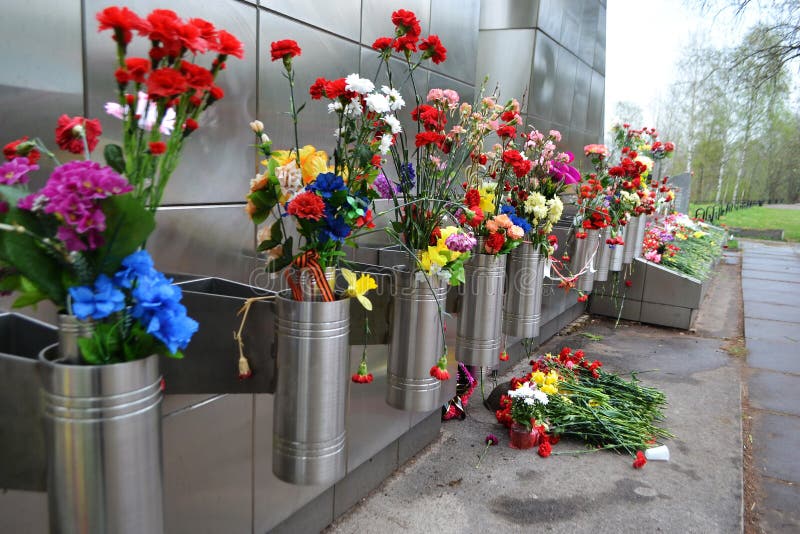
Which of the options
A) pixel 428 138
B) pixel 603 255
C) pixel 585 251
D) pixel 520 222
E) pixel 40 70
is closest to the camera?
pixel 40 70

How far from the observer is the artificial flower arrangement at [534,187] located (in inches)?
108

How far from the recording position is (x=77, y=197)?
858 mm

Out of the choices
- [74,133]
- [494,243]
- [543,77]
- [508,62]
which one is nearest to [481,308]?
[494,243]

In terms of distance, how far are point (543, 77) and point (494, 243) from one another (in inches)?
117

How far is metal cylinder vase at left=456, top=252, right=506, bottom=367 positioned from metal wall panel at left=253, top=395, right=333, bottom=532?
84 cm

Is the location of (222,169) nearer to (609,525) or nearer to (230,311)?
(230,311)

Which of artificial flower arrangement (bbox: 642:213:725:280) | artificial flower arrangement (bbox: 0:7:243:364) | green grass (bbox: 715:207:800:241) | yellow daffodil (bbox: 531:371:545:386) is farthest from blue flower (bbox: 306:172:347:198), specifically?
green grass (bbox: 715:207:800:241)

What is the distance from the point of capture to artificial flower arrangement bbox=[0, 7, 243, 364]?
0.88 meters

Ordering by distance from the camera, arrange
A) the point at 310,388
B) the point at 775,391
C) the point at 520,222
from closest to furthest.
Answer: the point at 310,388 → the point at 520,222 → the point at 775,391

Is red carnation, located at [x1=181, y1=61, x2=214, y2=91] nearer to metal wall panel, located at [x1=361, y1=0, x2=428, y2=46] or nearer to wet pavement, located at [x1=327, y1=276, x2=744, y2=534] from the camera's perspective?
metal wall panel, located at [x1=361, y1=0, x2=428, y2=46]

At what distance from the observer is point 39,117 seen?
1323mm

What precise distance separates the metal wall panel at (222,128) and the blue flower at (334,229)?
1.61 feet

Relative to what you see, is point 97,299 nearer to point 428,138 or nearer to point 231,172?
point 231,172

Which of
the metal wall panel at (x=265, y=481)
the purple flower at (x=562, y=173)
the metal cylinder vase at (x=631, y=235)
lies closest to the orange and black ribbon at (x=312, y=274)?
the metal wall panel at (x=265, y=481)
